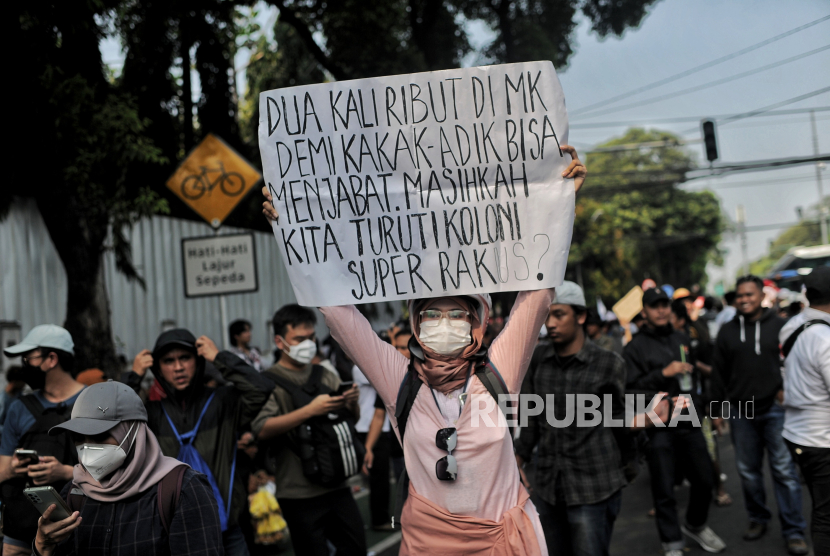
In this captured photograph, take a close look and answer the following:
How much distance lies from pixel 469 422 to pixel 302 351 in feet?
7.49

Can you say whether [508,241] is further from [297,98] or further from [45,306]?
[45,306]

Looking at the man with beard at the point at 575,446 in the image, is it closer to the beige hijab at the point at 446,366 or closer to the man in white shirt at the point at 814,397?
the man in white shirt at the point at 814,397

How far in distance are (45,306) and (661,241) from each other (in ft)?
172

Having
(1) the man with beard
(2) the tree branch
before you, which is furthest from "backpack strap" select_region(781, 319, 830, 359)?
(2) the tree branch

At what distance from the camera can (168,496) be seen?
2.84 m

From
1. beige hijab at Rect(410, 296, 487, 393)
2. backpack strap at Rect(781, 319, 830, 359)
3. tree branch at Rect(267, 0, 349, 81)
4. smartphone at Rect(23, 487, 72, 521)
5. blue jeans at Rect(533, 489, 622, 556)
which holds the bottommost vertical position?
blue jeans at Rect(533, 489, 622, 556)

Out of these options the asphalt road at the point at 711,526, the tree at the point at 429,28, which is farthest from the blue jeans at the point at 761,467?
the tree at the point at 429,28

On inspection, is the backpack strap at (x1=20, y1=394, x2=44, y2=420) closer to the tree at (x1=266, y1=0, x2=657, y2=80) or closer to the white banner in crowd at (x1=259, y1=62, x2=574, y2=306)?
the white banner in crowd at (x1=259, y1=62, x2=574, y2=306)

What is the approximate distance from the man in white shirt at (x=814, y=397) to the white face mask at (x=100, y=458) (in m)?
3.72

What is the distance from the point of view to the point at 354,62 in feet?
47.5

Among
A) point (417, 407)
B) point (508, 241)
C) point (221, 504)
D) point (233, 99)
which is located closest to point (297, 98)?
point (508, 241)

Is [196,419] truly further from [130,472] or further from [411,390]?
[411,390]

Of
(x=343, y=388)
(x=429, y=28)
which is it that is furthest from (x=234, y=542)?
(x=429, y=28)

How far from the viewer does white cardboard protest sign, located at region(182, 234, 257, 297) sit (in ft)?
25.1
